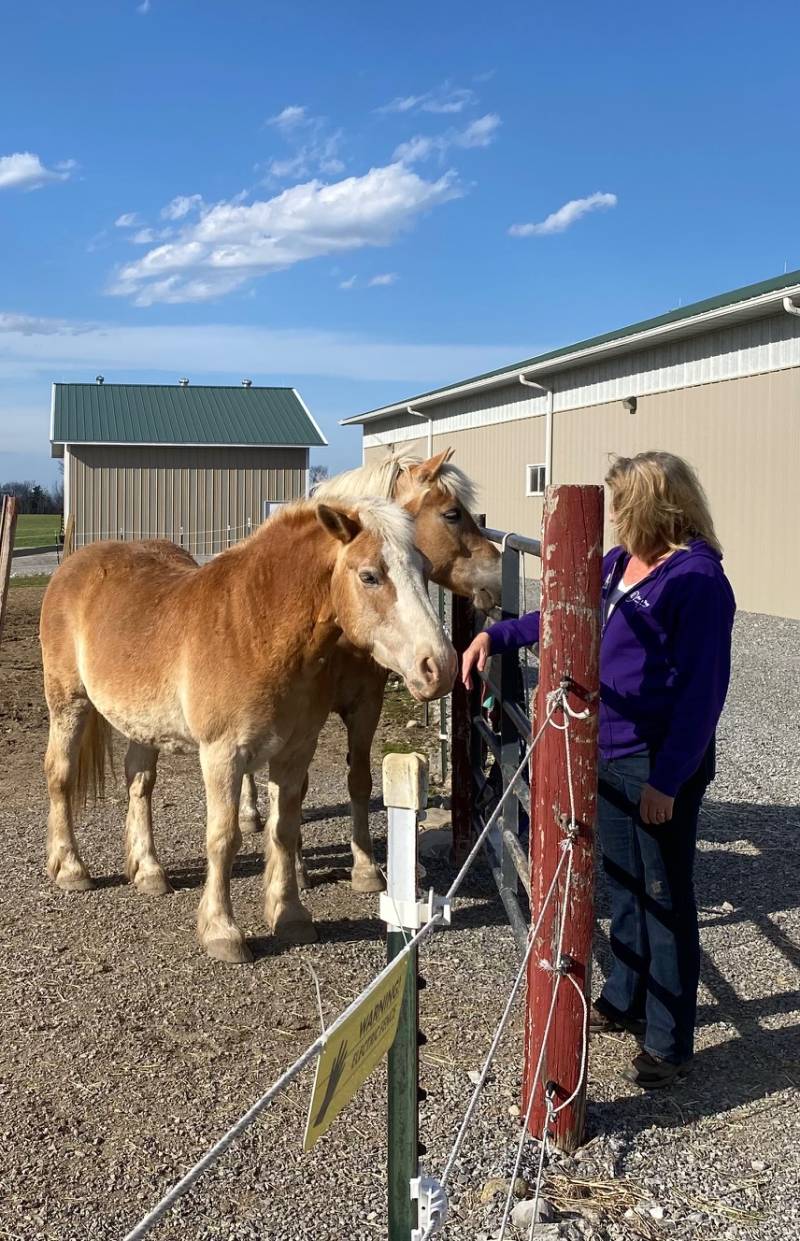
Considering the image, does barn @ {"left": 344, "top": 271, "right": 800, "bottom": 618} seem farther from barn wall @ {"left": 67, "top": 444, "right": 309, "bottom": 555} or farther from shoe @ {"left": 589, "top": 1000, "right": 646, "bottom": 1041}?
barn wall @ {"left": 67, "top": 444, "right": 309, "bottom": 555}

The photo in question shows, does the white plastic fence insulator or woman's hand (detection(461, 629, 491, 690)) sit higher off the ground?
woman's hand (detection(461, 629, 491, 690))

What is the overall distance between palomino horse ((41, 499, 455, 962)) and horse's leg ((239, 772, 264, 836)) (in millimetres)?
1299

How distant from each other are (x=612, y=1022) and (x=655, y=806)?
103 centimetres

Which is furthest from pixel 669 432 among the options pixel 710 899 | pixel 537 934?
pixel 537 934

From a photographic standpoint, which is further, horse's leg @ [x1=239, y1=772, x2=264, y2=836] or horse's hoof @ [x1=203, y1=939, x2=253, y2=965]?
horse's leg @ [x1=239, y1=772, x2=264, y2=836]

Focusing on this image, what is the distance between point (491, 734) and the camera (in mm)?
4852

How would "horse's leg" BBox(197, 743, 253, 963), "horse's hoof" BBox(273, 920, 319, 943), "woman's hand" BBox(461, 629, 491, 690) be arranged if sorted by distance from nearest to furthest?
"woman's hand" BBox(461, 629, 491, 690)
"horse's leg" BBox(197, 743, 253, 963)
"horse's hoof" BBox(273, 920, 319, 943)

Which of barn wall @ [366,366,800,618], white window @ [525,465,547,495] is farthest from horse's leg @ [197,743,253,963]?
white window @ [525,465,547,495]

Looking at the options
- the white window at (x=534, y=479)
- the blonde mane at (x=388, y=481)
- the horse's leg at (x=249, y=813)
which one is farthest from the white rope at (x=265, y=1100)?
the white window at (x=534, y=479)

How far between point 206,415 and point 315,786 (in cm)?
2681

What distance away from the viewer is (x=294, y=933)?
452 cm

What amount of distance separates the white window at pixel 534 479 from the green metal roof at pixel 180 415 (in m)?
11.7

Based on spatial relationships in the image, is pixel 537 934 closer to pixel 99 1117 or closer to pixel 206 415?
pixel 99 1117

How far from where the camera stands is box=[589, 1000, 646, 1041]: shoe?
141 inches
